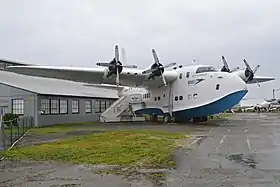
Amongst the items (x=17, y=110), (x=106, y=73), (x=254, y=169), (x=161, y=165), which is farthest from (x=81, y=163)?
(x=17, y=110)

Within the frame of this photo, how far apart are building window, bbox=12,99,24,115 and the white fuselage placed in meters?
12.7

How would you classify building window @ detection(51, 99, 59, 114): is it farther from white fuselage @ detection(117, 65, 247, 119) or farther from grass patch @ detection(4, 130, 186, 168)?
grass patch @ detection(4, 130, 186, 168)

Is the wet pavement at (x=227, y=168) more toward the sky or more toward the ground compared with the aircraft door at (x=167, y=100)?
more toward the ground

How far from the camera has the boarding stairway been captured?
3894cm

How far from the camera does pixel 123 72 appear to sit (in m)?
32.3

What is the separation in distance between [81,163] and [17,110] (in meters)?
24.5

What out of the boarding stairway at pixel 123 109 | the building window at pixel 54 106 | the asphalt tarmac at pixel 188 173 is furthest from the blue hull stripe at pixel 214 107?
the asphalt tarmac at pixel 188 173

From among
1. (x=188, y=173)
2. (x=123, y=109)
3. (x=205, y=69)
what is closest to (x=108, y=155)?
(x=188, y=173)

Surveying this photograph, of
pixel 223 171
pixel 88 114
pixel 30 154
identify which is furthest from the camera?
pixel 88 114

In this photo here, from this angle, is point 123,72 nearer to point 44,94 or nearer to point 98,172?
point 44,94

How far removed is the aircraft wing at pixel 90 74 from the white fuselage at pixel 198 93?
1.16 m

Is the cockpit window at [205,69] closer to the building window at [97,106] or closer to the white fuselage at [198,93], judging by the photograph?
the white fuselage at [198,93]

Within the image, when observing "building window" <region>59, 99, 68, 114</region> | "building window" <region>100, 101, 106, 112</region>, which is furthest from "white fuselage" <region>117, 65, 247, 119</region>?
"building window" <region>100, 101, 106, 112</region>

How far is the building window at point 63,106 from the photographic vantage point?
35281 millimetres
